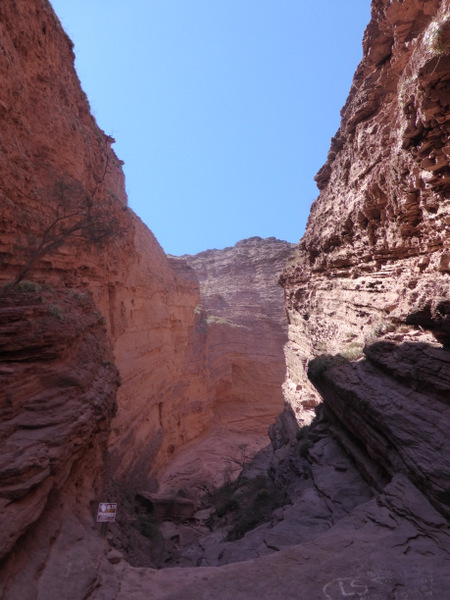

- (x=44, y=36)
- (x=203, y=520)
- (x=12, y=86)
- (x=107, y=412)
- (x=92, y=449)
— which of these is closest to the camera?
(x=92, y=449)

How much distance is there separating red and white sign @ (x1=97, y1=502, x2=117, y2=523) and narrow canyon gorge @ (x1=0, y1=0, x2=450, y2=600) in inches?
14.5

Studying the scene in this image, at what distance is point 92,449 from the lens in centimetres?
823

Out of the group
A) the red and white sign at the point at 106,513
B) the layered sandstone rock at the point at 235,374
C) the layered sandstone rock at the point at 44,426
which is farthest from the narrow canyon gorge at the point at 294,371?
the layered sandstone rock at the point at 235,374

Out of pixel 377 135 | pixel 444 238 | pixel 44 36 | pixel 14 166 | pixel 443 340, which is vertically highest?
pixel 44 36

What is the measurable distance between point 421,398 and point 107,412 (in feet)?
23.7

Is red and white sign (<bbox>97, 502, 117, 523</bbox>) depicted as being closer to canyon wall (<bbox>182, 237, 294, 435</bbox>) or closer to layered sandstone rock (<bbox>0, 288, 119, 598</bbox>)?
layered sandstone rock (<bbox>0, 288, 119, 598</bbox>)

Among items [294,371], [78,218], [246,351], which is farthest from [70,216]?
[246,351]

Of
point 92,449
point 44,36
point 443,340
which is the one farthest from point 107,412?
point 44,36

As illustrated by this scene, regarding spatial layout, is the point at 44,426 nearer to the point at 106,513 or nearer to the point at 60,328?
the point at 106,513

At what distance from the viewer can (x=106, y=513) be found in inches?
262

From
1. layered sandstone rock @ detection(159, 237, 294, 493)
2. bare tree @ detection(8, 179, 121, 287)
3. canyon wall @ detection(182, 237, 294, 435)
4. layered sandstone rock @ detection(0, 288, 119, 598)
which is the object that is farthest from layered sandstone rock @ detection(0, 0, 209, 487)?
canyon wall @ detection(182, 237, 294, 435)

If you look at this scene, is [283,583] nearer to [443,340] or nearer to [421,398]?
[421,398]

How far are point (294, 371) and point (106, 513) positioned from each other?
1601 centimetres

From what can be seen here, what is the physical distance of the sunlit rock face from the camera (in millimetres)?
8656
